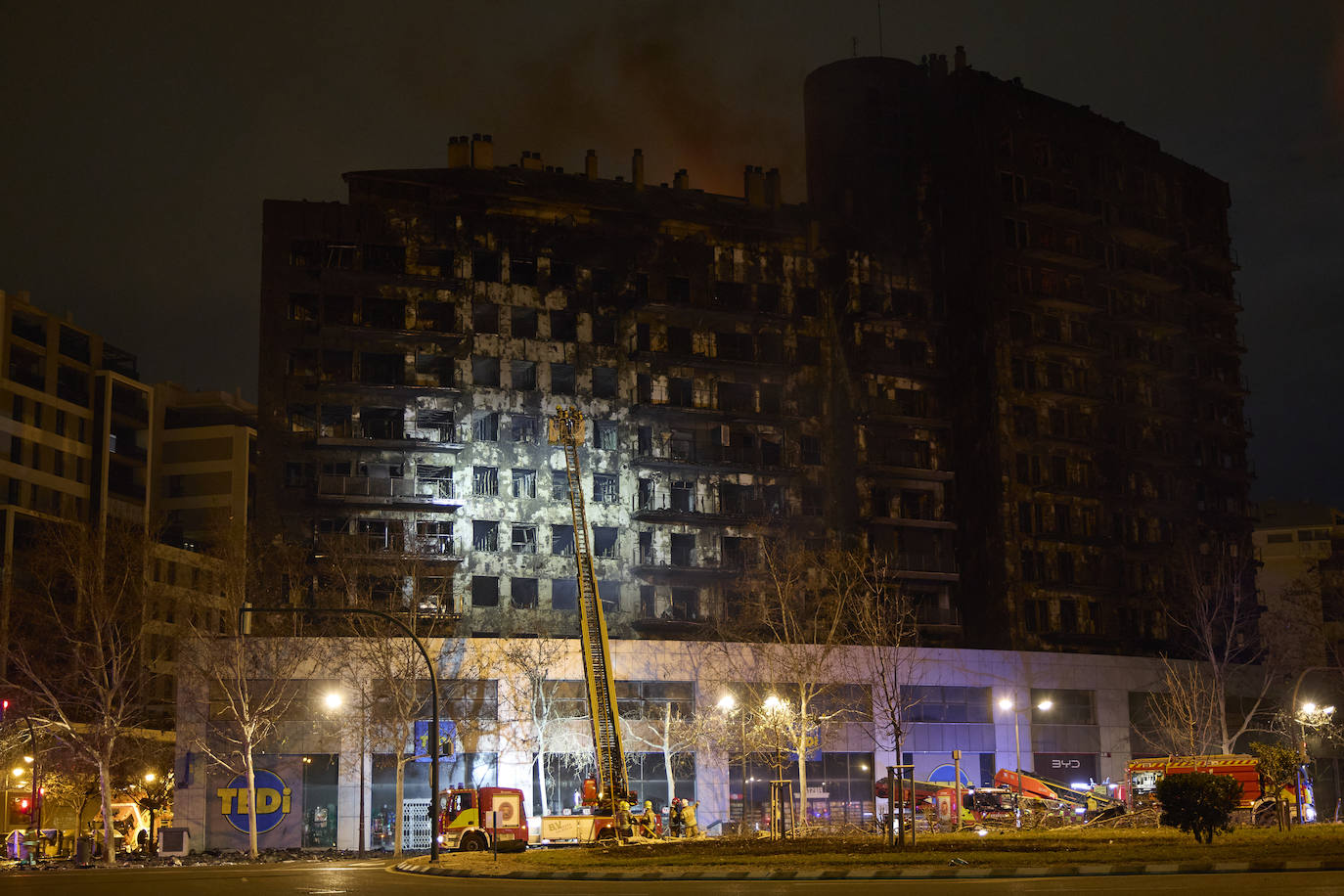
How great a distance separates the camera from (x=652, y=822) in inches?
2099

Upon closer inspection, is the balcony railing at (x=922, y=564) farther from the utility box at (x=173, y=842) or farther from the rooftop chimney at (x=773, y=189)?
the utility box at (x=173, y=842)

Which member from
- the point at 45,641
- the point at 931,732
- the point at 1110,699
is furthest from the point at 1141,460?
the point at 45,641

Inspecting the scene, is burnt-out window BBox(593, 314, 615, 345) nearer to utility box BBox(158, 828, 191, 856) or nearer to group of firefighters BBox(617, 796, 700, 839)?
group of firefighters BBox(617, 796, 700, 839)

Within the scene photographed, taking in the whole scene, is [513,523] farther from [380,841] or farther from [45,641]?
[45,641]

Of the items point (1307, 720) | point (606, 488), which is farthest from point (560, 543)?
point (1307, 720)

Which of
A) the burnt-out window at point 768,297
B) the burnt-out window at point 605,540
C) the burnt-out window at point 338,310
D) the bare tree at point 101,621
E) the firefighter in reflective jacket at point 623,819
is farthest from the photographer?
the burnt-out window at point 768,297

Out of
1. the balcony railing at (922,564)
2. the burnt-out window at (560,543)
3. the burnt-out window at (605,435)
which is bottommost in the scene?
the balcony railing at (922,564)

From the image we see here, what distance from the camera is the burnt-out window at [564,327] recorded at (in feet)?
292

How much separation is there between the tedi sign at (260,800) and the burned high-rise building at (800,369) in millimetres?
12048

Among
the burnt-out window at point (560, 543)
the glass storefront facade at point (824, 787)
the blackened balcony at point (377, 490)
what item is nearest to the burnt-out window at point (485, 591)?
the burnt-out window at point (560, 543)

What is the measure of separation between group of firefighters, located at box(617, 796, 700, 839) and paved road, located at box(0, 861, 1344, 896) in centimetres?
952

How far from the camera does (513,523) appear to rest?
280 ft

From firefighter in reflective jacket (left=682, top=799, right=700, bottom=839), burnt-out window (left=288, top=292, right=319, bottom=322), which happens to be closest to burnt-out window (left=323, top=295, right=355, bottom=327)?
burnt-out window (left=288, top=292, right=319, bottom=322)

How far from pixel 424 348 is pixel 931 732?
36527 mm
